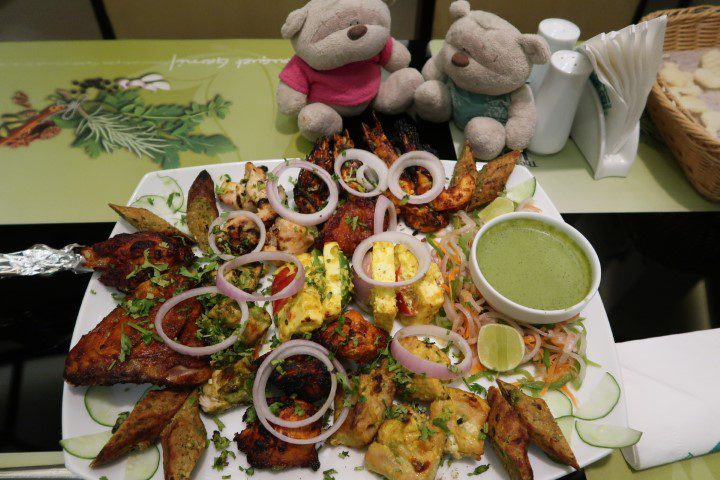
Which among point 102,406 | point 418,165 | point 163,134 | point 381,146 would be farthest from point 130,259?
point 418,165

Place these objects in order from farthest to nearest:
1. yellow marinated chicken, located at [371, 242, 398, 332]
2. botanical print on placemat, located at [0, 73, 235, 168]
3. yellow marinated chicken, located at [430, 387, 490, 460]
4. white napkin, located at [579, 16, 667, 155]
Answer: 1. botanical print on placemat, located at [0, 73, 235, 168]
2. white napkin, located at [579, 16, 667, 155]
3. yellow marinated chicken, located at [371, 242, 398, 332]
4. yellow marinated chicken, located at [430, 387, 490, 460]

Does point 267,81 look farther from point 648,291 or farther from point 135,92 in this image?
point 648,291

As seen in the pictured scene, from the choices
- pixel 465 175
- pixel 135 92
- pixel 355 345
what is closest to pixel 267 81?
pixel 135 92

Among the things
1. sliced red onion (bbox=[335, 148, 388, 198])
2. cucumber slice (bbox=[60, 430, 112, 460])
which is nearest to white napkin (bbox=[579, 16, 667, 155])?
sliced red onion (bbox=[335, 148, 388, 198])

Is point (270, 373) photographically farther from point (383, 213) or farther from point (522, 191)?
point (522, 191)

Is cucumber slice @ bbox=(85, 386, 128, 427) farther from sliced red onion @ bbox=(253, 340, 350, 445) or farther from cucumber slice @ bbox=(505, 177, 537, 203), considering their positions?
cucumber slice @ bbox=(505, 177, 537, 203)

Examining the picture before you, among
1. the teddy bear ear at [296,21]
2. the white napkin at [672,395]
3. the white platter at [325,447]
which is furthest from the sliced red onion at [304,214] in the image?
the white napkin at [672,395]

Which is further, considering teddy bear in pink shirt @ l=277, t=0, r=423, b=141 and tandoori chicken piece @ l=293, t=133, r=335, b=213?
teddy bear in pink shirt @ l=277, t=0, r=423, b=141
